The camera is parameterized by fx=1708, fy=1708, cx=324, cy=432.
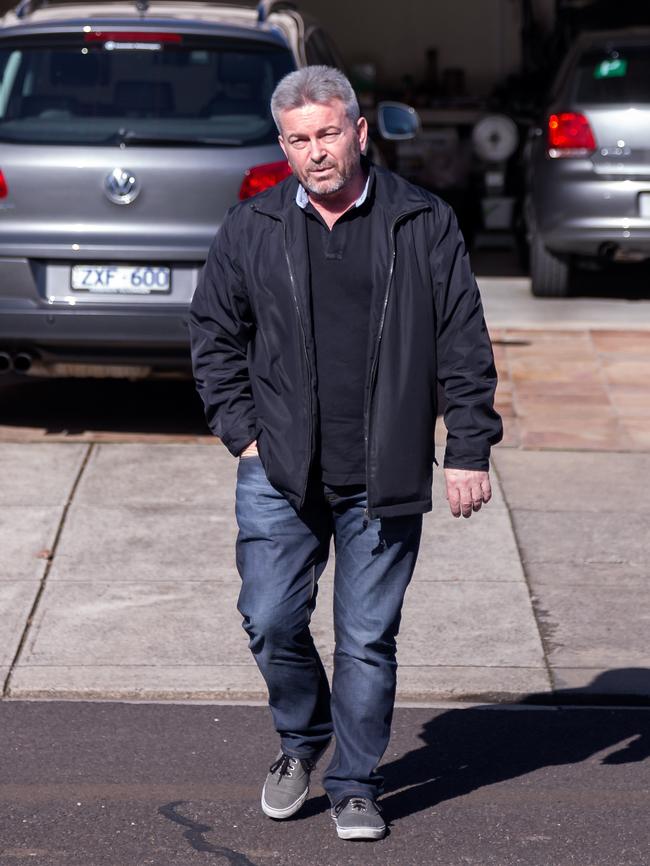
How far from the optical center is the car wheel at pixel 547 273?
11.7m

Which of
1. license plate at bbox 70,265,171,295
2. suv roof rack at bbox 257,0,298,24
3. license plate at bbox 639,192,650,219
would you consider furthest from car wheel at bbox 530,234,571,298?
license plate at bbox 70,265,171,295

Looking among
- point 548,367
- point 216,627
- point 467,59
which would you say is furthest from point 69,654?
point 467,59

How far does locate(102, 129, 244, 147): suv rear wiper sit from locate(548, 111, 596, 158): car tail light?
423 centimetres

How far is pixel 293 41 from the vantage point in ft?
26.3

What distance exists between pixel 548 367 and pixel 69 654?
15.4 feet

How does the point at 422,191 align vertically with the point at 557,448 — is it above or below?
above

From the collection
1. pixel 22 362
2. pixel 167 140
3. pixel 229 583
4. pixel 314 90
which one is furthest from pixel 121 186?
pixel 314 90

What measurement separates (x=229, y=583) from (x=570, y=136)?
587 cm

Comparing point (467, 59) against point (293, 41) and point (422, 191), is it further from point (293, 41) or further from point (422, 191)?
point (422, 191)

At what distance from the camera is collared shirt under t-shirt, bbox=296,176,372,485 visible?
3.98m

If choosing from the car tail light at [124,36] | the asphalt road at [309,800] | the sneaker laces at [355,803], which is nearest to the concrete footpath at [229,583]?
the asphalt road at [309,800]

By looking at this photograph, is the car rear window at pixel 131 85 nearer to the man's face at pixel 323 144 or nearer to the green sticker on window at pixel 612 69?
the man's face at pixel 323 144

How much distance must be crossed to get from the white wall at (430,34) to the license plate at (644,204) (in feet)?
24.6

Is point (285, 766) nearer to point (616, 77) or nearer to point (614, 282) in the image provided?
point (616, 77)
